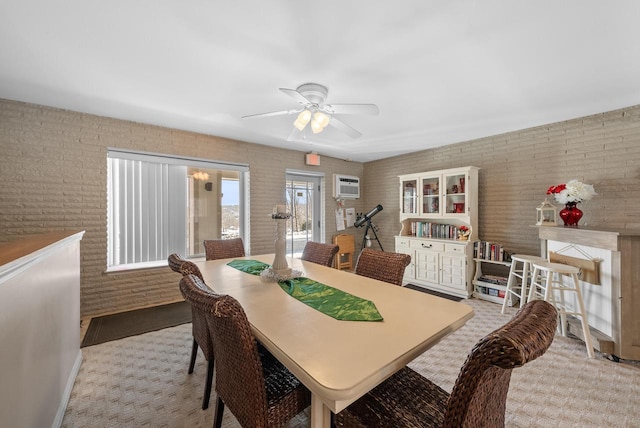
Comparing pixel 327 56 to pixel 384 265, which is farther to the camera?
pixel 384 265

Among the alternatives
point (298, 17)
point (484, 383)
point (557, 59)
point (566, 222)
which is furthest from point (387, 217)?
point (484, 383)

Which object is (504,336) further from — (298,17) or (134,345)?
(134,345)

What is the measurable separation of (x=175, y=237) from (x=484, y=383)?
387 cm

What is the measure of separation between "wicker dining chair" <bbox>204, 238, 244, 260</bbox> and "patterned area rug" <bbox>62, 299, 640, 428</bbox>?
0.89 m

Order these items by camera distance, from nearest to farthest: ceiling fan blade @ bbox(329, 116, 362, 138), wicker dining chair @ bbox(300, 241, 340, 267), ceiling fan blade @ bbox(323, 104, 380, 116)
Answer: ceiling fan blade @ bbox(323, 104, 380, 116), ceiling fan blade @ bbox(329, 116, 362, 138), wicker dining chair @ bbox(300, 241, 340, 267)

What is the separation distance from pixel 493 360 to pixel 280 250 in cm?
147

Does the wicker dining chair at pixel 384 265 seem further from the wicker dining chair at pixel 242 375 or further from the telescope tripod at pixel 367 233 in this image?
the telescope tripod at pixel 367 233

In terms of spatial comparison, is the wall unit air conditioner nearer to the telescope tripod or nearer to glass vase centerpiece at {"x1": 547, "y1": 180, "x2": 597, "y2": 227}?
the telescope tripod

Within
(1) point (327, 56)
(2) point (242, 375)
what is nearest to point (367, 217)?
(1) point (327, 56)

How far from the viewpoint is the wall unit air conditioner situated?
524cm

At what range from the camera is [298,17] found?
1.51 meters

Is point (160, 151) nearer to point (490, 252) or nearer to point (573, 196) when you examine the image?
point (490, 252)

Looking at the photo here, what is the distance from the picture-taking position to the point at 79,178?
294 centimetres

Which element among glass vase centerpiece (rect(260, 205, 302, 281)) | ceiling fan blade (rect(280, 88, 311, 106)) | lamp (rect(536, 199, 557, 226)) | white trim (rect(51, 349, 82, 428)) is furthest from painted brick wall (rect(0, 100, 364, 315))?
lamp (rect(536, 199, 557, 226))
